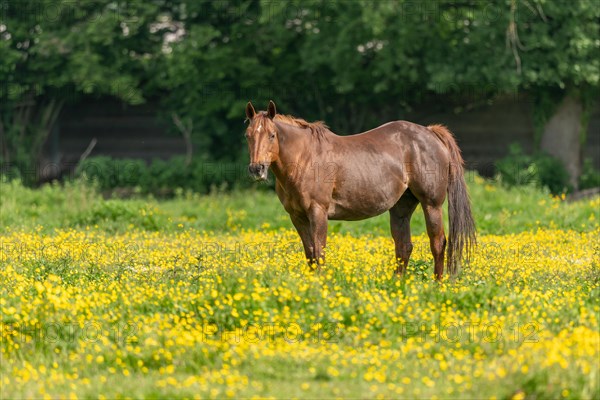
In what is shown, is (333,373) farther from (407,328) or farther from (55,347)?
(55,347)

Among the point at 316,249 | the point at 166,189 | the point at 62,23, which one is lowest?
the point at 166,189

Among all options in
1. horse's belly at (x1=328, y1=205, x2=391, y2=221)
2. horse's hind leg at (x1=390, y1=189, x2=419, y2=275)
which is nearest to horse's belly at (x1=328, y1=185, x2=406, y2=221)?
horse's belly at (x1=328, y1=205, x2=391, y2=221)

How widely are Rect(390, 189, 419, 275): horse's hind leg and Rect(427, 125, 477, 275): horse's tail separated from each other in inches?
19.7

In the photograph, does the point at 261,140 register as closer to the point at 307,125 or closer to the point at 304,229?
the point at 307,125

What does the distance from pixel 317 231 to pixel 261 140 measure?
120 cm

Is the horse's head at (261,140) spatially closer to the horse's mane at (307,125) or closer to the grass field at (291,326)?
the horse's mane at (307,125)

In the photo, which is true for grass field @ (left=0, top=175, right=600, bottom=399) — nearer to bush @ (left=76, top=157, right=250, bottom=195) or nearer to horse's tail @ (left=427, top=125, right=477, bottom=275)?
horse's tail @ (left=427, top=125, right=477, bottom=275)

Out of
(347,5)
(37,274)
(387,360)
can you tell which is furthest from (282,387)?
(347,5)

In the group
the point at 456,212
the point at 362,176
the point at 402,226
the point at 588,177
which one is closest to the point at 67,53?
the point at 588,177

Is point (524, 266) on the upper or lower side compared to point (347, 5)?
lower

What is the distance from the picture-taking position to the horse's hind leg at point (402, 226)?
10.9m

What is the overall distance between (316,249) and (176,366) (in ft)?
9.53

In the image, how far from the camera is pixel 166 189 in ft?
76.6

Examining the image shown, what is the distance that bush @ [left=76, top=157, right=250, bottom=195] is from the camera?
75.5 ft
